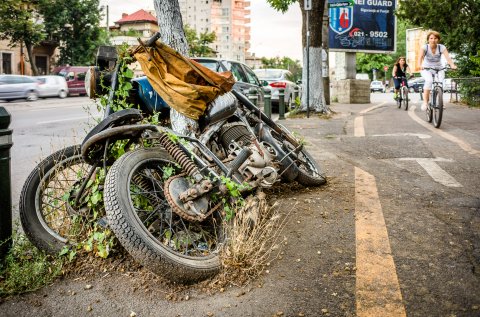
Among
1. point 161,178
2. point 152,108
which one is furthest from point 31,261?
point 152,108

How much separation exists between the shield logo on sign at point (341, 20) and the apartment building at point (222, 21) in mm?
99446

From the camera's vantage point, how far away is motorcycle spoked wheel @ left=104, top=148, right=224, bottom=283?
2.69 m

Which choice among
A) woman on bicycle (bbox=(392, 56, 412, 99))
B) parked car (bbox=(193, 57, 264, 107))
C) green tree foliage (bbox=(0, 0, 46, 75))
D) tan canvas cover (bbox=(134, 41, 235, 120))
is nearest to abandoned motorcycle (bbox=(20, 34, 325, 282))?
tan canvas cover (bbox=(134, 41, 235, 120))

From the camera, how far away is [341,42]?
926 inches

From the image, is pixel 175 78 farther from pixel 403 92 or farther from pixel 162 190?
pixel 403 92

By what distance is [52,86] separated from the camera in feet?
99.3

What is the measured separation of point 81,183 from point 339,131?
706 centimetres

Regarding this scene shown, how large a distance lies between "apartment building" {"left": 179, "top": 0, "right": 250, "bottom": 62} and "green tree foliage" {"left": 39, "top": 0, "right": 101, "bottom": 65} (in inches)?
3056

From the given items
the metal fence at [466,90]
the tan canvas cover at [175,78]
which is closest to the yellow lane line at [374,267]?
the tan canvas cover at [175,78]

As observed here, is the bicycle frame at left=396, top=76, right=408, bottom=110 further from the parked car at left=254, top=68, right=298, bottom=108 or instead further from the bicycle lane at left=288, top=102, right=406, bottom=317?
the bicycle lane at left=288, top=102, right=406, bottom=317

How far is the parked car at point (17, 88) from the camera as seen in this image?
26192mm

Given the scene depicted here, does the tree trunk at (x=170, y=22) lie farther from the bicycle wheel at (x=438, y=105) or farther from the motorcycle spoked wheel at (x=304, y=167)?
the bicycle wheel at (x=438, y=105)

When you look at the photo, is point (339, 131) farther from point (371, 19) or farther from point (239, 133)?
point (371, 19)

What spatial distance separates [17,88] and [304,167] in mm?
25458
